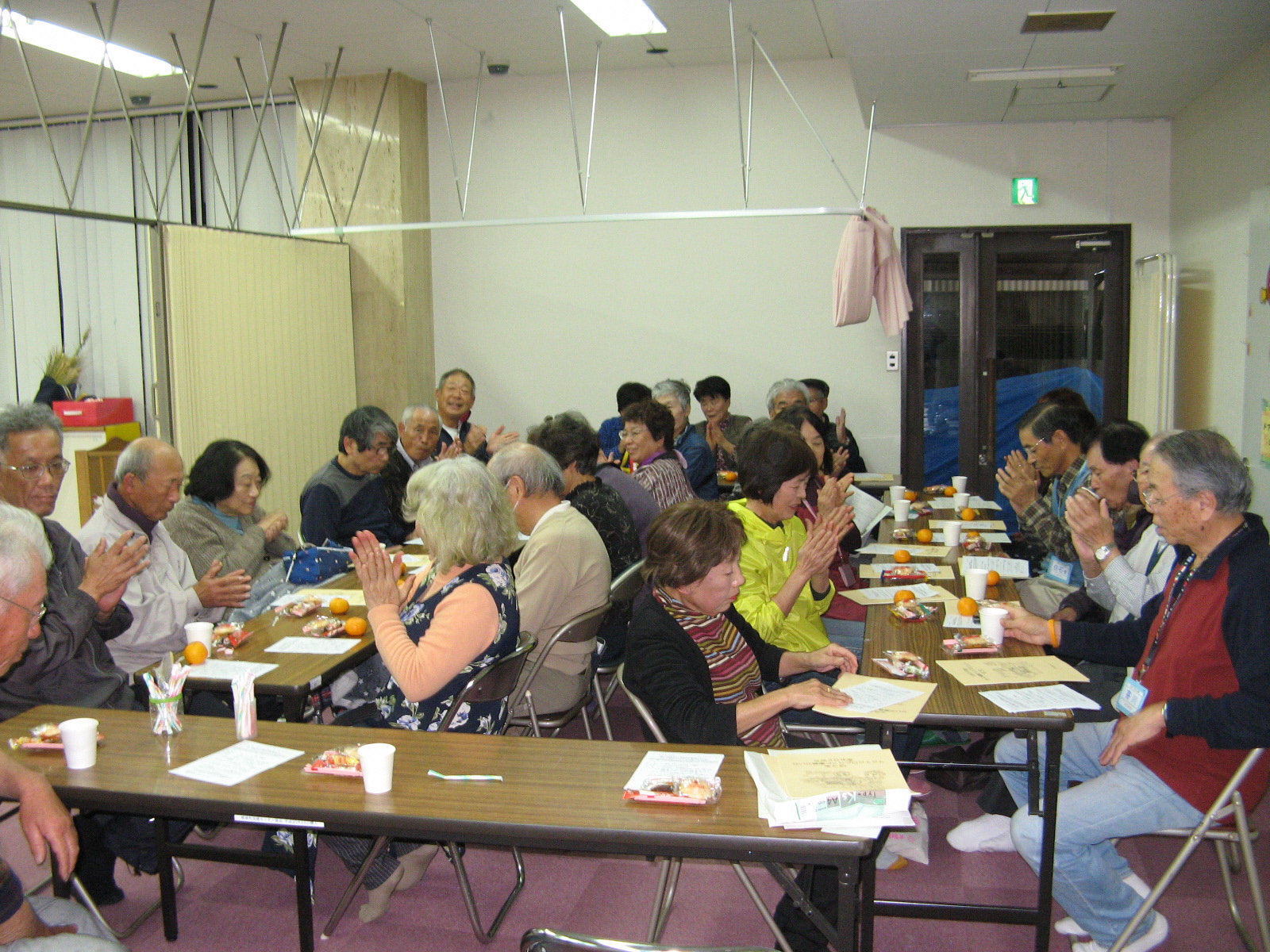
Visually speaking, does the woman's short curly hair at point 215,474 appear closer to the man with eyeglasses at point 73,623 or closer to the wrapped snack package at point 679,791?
the man with eyeglasses at point 73,623

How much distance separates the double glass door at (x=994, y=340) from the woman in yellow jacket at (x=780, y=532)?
4393 millimetres

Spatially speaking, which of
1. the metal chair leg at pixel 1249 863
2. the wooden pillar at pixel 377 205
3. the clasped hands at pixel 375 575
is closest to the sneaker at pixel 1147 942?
the metal chair leg at pixel 1249 863

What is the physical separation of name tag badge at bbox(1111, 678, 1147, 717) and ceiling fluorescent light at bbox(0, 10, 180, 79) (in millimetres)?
6199

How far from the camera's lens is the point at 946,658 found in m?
2.88

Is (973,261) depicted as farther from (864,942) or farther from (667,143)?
(864,942)

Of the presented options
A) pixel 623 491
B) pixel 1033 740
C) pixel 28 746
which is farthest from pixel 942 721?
pixel 623 491

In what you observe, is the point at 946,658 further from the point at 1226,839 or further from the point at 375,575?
the point at 375,575

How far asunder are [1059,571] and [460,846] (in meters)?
2.39

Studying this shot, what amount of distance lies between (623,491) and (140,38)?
4904 mm

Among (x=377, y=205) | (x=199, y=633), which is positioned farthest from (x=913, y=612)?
(x=377, y=205)

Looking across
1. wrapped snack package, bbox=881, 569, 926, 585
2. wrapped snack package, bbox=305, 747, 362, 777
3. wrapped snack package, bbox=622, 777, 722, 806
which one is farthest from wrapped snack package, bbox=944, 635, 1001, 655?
wrapped snack package, bbox=305, 747, 362, 777

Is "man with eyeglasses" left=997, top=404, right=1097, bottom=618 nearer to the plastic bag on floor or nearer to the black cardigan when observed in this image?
the plastic bag on floor

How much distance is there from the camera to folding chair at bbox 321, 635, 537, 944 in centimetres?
258

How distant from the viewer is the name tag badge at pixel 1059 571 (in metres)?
3.86
